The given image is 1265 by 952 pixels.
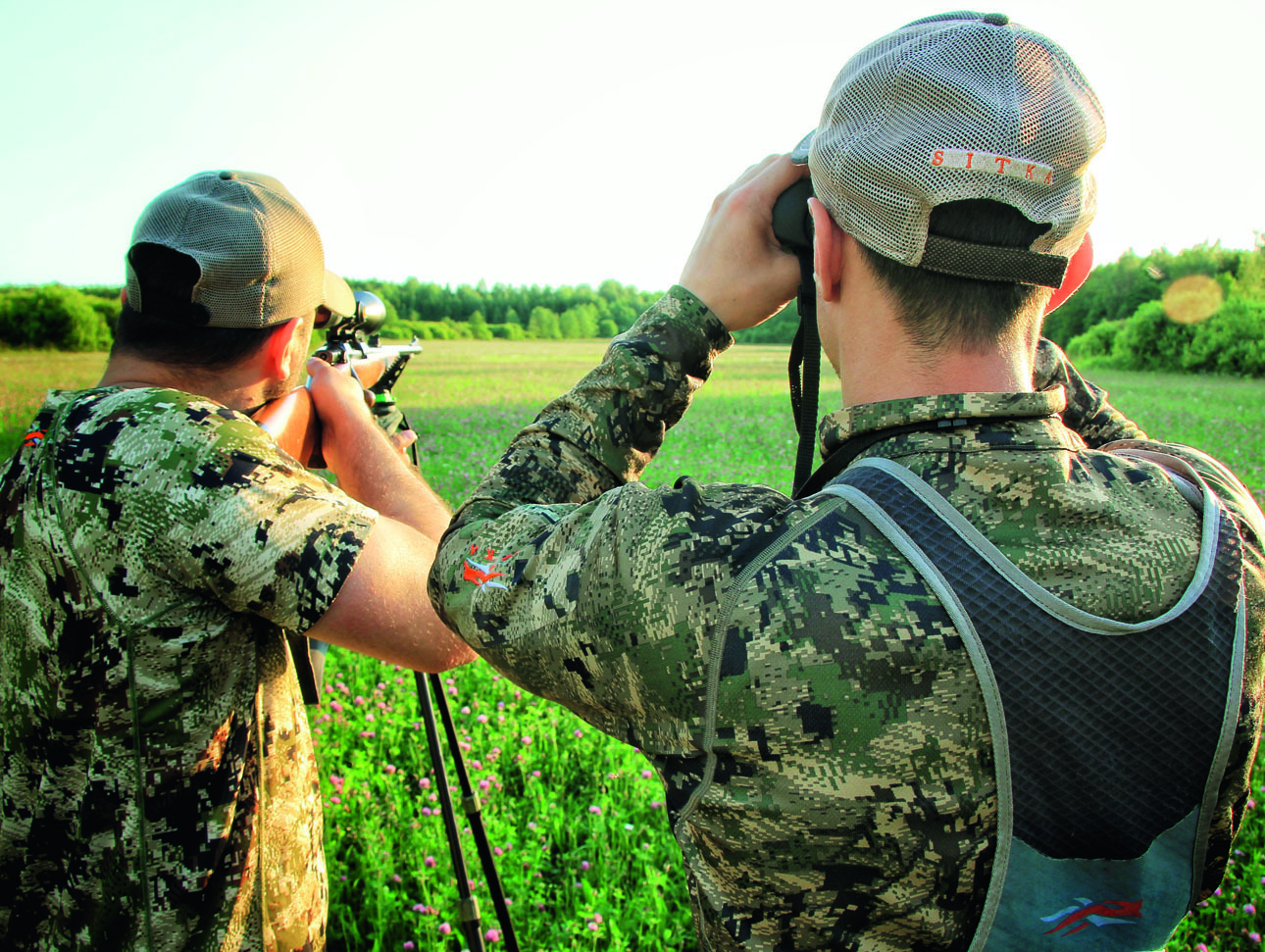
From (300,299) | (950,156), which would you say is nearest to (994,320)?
(950,156)

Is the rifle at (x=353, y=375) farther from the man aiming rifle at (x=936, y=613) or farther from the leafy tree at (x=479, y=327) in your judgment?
the leafy tree at (x=479, y=327)

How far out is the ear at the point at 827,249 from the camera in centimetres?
97

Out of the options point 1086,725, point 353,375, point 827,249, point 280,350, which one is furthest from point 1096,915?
point 353,375

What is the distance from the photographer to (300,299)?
1.64 metres

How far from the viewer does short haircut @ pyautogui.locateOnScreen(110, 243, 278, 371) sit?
148 centimetres

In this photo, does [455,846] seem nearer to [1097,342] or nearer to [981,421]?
[981,421]

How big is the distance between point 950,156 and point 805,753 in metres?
0.66

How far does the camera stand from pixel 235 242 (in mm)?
1510

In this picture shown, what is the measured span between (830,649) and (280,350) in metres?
1.34

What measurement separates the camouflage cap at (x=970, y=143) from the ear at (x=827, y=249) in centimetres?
3

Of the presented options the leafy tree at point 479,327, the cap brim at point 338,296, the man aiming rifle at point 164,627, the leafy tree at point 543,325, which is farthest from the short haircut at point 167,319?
the leafy tree at point 543,325

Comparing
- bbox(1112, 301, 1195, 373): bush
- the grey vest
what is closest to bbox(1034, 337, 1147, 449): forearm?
the grey vest

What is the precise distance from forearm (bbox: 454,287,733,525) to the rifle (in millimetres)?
826

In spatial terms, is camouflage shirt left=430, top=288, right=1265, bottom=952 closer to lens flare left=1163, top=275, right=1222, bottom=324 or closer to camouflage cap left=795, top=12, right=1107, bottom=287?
camouflage cap left=795, top=12, right=1107, bottom=287
